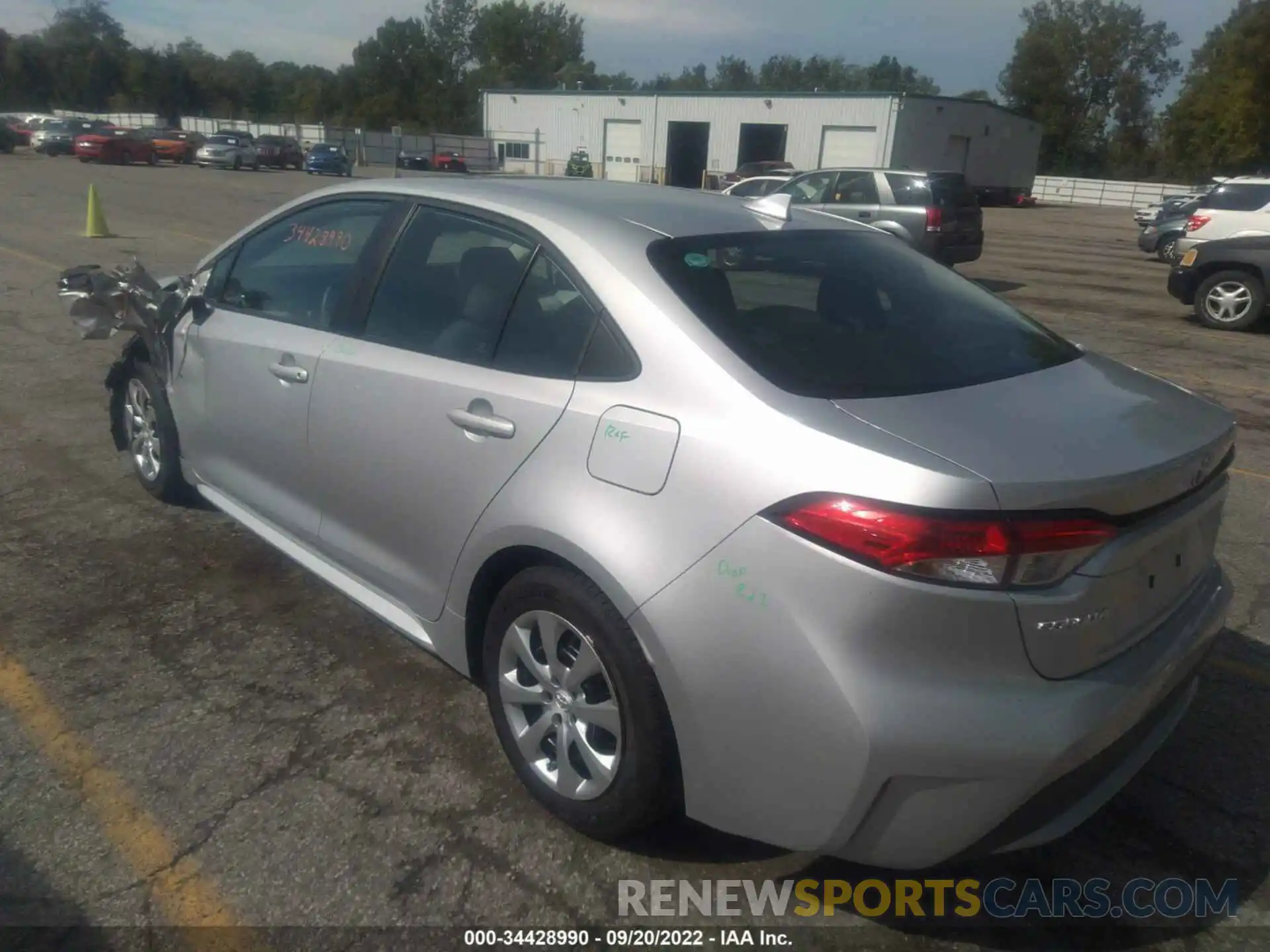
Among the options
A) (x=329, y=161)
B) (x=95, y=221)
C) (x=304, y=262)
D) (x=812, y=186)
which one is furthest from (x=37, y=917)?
(x=329, y=161)

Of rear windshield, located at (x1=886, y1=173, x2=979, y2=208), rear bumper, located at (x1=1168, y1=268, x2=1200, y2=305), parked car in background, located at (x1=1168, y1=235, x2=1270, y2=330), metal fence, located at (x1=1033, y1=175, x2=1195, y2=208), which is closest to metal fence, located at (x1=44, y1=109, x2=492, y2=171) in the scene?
metal fence, located at (x1=1033, y1=175, x2=1195, y2=208)

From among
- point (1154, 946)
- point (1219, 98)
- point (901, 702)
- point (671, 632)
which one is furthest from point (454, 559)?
point (1219, 98)

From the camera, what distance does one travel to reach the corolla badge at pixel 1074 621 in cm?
211

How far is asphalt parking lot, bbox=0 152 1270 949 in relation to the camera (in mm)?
2537

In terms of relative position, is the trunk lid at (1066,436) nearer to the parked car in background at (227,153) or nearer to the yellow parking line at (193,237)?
the yellow parking line at (193,237)

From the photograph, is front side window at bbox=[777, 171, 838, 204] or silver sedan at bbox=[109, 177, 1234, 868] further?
front side window at bbox=[777, 171, 838, 204]

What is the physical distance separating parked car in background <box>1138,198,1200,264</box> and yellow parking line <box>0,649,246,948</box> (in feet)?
70.8

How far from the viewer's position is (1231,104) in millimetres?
53625

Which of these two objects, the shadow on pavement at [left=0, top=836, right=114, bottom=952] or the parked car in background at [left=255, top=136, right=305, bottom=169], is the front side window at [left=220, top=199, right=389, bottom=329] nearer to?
the shadow on pavement at [left=0, top=836, right=114, bottom=952]

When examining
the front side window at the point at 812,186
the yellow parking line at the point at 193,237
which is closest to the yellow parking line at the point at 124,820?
the yellow parking line at the point at 193,237

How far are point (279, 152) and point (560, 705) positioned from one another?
49320 millimetres

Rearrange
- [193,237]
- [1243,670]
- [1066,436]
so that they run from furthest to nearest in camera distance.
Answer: [193,237], [1243,670], [1066,436]

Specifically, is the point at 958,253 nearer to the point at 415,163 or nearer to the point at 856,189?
the point at 856,189

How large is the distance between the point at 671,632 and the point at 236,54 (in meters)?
121
